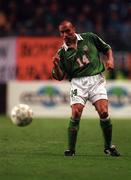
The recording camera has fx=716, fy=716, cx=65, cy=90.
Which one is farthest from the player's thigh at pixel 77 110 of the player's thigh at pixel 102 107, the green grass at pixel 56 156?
the green grass at pixel 56 156

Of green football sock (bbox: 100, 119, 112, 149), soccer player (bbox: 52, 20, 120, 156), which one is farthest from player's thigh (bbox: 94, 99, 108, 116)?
green football sock (bbox: 100, 119, 112, 149)

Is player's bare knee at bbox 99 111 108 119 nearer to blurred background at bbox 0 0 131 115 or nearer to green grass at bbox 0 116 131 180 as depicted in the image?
green grass at bbox 0 116 131 180

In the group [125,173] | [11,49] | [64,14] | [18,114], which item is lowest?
[125,173]

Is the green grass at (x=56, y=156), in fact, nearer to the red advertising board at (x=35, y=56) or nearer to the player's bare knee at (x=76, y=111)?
the player's bare knee at (x=76, y=111)

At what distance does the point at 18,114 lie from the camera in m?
14.8

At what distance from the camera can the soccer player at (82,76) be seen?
1073 cm

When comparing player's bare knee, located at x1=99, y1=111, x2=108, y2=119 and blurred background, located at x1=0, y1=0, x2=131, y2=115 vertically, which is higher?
blurred background, located at x1=0, y1=0, x2=131, y2=115

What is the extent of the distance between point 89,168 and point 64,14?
15337mm

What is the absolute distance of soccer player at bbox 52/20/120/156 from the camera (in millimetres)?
10727

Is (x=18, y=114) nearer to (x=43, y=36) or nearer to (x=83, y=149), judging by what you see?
Result: (x=83, y=149)

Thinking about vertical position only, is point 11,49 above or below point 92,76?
above

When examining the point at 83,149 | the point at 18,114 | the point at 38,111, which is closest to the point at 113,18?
the point at 38,111

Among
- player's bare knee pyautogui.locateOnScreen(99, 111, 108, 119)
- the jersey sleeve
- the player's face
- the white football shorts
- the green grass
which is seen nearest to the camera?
the green grass

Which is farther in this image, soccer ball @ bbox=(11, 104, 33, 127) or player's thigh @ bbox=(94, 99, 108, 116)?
soccer ball @ bbox=(11, 104, 33, 127)
